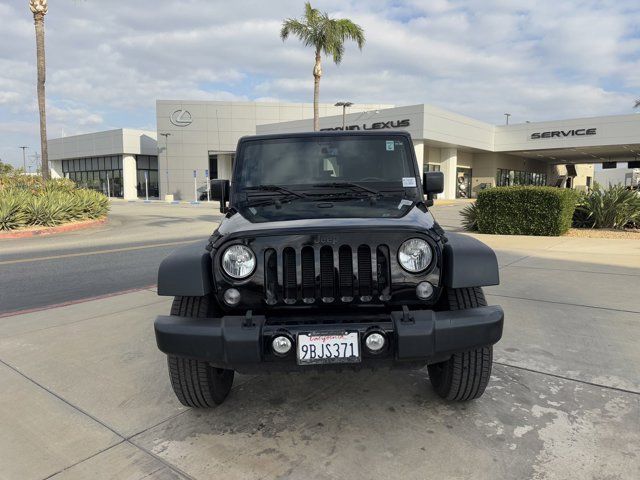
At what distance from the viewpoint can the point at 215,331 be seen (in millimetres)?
2385

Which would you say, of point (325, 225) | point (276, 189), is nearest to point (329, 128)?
point (276, 189)

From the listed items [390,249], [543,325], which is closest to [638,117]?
[543,325]

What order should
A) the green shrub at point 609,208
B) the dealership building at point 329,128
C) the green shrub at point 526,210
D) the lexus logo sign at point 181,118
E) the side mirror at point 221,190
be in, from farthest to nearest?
the lexus logo sign at point 181,118 < the dealership building at point 329,128 < the green shrub at point 609,208 < the green shrub at point 526,210 < the side mirror at point 221,190

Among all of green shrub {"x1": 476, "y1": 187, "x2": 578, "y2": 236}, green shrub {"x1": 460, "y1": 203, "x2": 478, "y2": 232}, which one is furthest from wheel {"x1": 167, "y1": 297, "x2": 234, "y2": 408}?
green shrub {"x1": 460, "y1": 203, "x2": 478, "y2": 232}

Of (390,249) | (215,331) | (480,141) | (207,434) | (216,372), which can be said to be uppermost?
(480,141)

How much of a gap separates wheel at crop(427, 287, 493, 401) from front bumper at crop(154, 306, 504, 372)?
6.4 inches

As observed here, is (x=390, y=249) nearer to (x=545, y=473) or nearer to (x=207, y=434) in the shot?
(x=545, y=473)

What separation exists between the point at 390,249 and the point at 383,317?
1.23ft

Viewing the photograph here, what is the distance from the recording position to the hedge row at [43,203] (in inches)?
540

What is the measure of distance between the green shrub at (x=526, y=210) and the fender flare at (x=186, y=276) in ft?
36.3

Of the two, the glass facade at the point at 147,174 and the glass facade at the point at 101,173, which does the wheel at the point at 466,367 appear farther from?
the glass facade at the point at 101,173

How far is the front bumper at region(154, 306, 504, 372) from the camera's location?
2.36 meters

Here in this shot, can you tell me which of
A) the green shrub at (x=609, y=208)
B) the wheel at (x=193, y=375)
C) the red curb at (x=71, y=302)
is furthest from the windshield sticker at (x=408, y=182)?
the green shrub at (x=609, y=208)

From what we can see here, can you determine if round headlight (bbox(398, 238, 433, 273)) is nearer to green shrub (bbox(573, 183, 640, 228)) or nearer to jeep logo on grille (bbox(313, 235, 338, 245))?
jeep logo on grille (bbox(313, 235, 338, 245))
